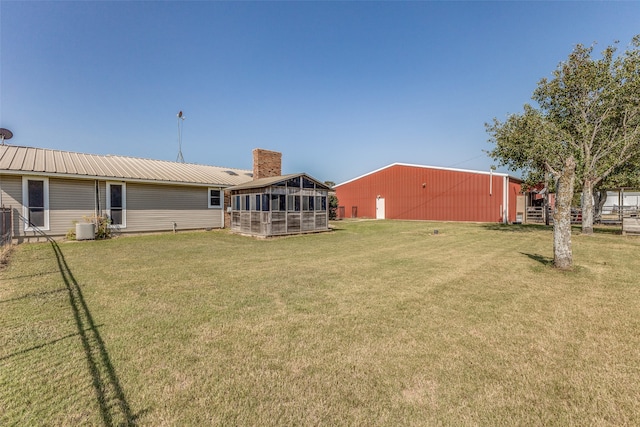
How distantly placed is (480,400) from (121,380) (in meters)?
3.17

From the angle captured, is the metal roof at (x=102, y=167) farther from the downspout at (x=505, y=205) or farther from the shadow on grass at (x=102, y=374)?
Result: the downspout at (x=505, y=205)

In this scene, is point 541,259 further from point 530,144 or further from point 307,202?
point 307,202

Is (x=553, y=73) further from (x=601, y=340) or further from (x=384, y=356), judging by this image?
(x=384, y=356)

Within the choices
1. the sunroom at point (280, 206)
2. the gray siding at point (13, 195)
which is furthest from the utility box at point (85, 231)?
the sunroom at point (280, 206)

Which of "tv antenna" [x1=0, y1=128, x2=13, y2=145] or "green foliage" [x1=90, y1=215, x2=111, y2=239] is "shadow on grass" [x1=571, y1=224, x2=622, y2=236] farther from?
"tv antenna" [x1=0, y1=128, x2=13, y2=145]

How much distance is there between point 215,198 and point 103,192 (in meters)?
5.34

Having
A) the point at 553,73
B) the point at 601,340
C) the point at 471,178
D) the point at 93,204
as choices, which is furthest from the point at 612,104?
the point at 93,204

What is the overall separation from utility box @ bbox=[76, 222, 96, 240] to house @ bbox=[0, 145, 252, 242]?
0.89 m

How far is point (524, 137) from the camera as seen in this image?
1462 cm

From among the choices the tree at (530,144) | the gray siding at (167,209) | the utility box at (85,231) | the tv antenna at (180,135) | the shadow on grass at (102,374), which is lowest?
the shadow on grass at (102,374)

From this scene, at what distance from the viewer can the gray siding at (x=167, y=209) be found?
13742 mm

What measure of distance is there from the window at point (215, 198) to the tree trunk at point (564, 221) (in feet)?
50.9

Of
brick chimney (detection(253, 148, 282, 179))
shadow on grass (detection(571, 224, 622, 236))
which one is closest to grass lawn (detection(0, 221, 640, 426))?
shadow on grass (detection(571, 224, 622, 236))

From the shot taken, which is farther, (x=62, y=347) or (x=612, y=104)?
(x=612, y=104)
